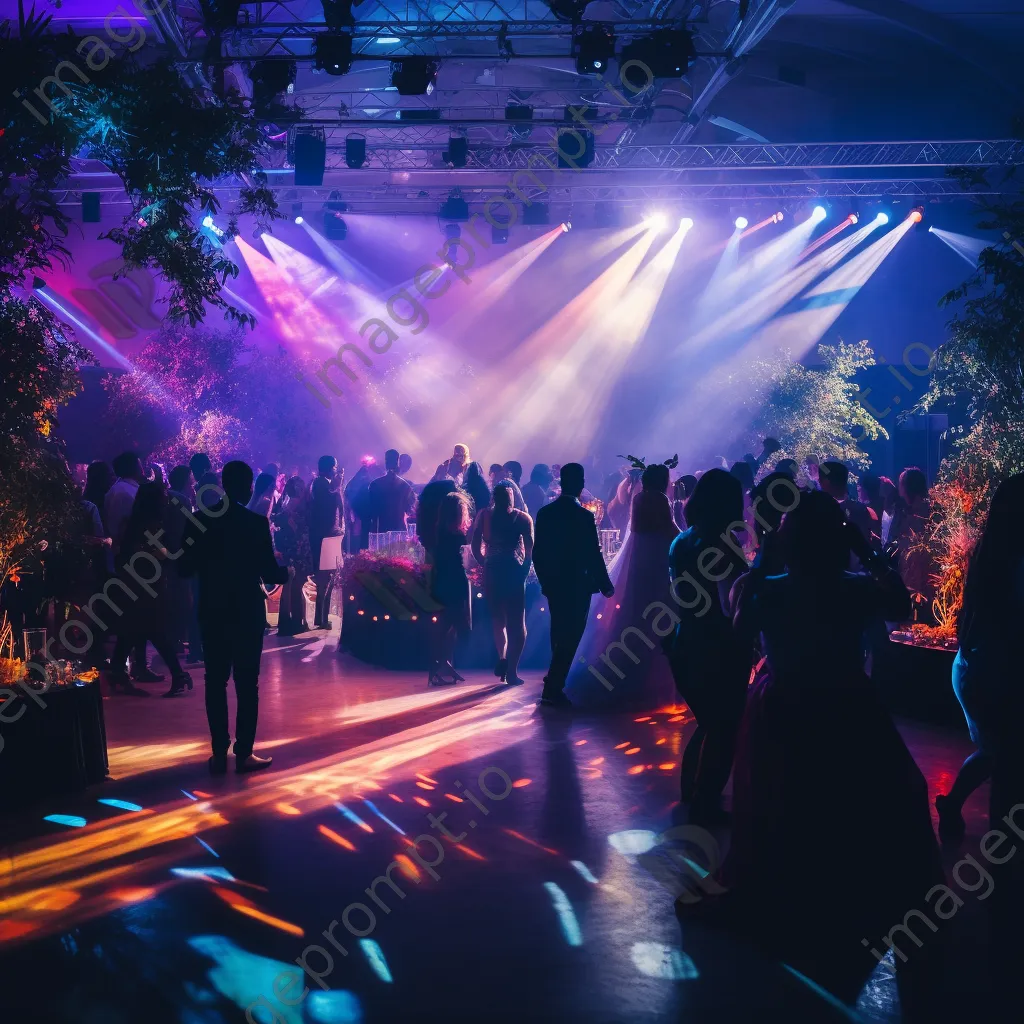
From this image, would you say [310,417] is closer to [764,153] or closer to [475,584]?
[764,153]

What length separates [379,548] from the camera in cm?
914

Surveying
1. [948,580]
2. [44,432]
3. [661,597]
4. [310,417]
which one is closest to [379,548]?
[661,597]

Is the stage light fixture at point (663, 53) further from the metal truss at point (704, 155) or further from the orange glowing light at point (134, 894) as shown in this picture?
the orange glowing light at point (134, 894)

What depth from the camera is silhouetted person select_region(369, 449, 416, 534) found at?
10.7 m

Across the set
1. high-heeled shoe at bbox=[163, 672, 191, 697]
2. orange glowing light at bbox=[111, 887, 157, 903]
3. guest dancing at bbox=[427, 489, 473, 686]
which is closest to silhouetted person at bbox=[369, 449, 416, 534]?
guest dancing at bbox=[427, 489, 473, 686]

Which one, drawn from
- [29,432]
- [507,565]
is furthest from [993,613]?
[29,432]

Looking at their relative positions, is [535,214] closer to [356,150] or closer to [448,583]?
[356,150]

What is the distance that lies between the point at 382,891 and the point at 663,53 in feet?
28.3

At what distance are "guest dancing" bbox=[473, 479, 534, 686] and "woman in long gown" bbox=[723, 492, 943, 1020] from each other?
4.24 meters

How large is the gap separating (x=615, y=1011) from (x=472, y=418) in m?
17.8

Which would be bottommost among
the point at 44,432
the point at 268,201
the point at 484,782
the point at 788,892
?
the point at 484,782

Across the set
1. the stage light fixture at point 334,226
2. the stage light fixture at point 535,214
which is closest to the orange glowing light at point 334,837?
the stage light fixture at point 535,214

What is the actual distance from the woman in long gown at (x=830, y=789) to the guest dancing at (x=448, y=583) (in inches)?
177

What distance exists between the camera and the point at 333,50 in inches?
374
